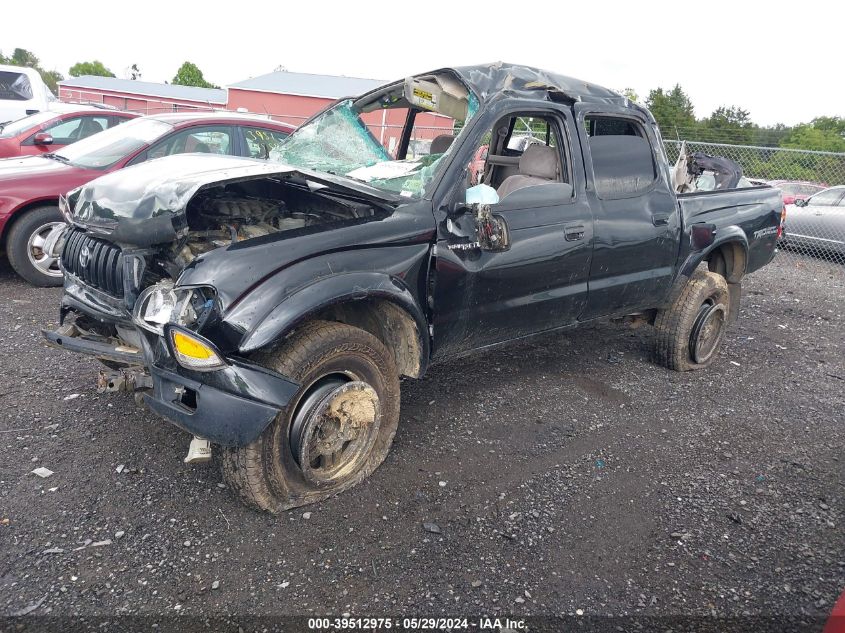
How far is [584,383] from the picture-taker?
4.55 meters

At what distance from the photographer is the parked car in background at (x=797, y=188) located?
1130 centimetres

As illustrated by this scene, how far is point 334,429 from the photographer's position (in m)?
2.84

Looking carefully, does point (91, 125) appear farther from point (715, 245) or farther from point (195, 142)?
point (715, 245)

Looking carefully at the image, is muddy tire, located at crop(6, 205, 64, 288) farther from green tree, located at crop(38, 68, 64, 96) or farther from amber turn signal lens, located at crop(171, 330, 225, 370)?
green tree, located at crop(38, 68, 64, 96)

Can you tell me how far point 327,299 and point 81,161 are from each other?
4.51 m

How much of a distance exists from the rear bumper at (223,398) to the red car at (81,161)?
11.4ft

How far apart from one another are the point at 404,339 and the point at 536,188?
1.16 meters

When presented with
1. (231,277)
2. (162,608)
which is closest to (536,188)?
(231,277)

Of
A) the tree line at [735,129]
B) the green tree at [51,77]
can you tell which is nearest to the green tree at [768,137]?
the tree line at [735,129]

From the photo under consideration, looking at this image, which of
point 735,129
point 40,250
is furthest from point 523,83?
point 735,129

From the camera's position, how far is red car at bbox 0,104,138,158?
23.1 ft

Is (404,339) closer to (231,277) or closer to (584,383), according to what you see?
(231,277)

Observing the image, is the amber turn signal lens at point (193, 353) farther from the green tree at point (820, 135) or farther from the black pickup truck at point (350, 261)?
the green tree at point (820, 135)

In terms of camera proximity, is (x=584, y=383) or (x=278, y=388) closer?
(x=278, y=388)
